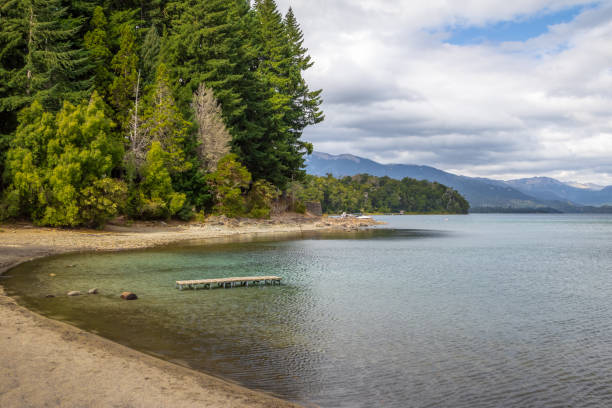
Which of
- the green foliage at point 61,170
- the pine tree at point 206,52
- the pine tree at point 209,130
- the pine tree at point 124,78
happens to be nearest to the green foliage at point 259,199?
the pine tree at point 206,52

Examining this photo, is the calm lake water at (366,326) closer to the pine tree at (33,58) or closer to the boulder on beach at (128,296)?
the boulder on beach at (128,296)

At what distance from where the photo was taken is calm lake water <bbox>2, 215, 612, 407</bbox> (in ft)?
31.1

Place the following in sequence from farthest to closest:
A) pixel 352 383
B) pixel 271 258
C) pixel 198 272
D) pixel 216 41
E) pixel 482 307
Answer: pixel 216 41 → pixel 271 258 → pixel 198 272 → pixel 482 307 → pixel 352 383

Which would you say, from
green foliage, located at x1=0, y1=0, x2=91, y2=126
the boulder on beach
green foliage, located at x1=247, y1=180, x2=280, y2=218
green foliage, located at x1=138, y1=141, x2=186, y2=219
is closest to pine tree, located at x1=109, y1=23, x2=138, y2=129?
green foliage, located at x1=0, y1=0, x2=91, y2=126

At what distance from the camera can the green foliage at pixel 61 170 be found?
36.4 metres

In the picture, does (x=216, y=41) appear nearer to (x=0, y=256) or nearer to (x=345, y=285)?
(x=0, y=256)

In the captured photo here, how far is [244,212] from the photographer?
2522 inches

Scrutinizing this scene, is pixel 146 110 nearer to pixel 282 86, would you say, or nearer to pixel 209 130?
pixel 209 130

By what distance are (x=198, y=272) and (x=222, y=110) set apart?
4106cm

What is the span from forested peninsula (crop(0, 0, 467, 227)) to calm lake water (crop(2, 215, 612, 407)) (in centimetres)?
1411

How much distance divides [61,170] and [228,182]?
22647 millimetres

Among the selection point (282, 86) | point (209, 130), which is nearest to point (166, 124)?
point (209, 130)

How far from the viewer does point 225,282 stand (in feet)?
70.2

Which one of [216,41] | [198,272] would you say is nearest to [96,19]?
[216,41]
